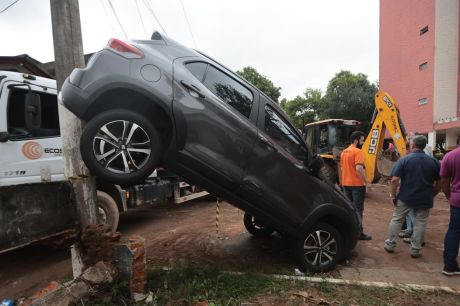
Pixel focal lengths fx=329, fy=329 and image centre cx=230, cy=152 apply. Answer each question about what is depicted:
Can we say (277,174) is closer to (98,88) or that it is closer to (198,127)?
(198,127)

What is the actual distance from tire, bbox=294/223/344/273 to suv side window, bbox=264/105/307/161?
3.03ft

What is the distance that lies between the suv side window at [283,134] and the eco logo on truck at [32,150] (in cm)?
344

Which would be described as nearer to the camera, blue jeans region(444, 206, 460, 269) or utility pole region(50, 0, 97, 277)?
utility pole region(50, 0, 97, 277)

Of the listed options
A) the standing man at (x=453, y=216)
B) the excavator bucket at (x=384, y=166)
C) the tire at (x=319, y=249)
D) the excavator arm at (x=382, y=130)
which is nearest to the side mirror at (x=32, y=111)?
the tire at (x=319, y=249)

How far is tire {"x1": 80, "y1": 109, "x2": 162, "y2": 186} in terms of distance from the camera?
2.87m

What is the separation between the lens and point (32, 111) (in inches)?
180

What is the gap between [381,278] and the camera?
3936mm

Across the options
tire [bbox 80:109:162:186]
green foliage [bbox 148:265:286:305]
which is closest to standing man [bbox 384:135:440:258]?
green foliage [bbox 148:265:286:305]

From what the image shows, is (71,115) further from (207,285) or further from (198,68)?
(207,285)

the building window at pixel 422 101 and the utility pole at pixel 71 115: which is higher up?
the building window at pixel 422 101

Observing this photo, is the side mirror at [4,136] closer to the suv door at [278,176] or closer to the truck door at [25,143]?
the truck door at [25,143]

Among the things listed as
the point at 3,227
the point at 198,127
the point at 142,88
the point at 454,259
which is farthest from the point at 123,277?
the point at 454,259

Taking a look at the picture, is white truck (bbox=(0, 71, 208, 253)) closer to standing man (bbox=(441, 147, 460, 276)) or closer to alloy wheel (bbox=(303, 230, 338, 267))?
alloy wheel (bbox=(303, 230, 338, 267))

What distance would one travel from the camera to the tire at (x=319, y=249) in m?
3.92
